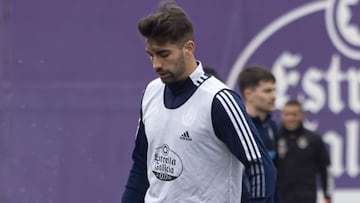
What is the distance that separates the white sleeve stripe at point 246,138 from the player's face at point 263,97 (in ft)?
7.51

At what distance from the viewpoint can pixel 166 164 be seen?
4359mm

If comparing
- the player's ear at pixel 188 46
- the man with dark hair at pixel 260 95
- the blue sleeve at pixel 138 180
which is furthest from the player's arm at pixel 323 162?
the player's ear at pixel 188 46

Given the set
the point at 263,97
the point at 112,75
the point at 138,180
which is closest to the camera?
the point at 138,180

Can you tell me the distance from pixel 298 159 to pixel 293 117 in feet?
1.18

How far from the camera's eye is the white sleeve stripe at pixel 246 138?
4.22 m

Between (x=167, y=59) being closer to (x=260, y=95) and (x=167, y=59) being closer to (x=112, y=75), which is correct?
(x=260, y=95)

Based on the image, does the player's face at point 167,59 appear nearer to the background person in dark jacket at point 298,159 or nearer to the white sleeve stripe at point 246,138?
the white sleeve stripe at point 246,138

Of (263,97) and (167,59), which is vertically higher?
(263,97)

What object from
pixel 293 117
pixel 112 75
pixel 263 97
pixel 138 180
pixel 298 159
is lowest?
pixel 138 180

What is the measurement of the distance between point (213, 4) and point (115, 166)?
1734mm

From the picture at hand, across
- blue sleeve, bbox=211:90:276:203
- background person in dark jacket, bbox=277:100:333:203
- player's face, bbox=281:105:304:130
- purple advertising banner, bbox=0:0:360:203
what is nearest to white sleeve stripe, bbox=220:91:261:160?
blue sleeve, bbox=211:90:276:203

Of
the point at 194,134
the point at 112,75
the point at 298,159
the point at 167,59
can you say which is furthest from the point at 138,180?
the point at 112,75

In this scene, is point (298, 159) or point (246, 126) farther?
point (298, 159)

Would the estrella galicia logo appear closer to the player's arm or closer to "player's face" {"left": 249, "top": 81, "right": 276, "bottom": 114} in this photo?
"player's face" {"left": 249, "top": 81, "right": 276, "bottom": 114}
